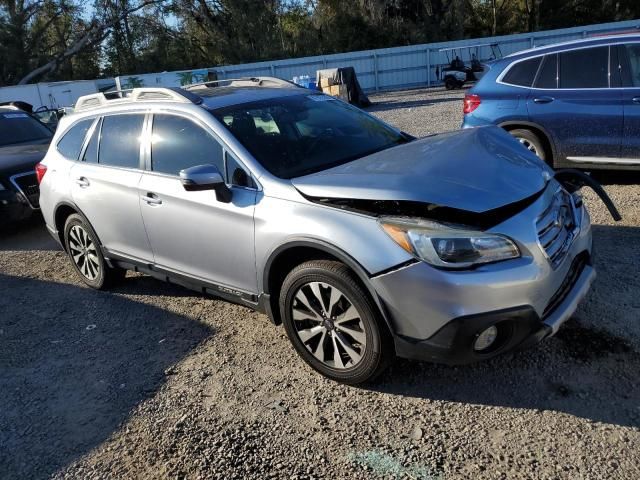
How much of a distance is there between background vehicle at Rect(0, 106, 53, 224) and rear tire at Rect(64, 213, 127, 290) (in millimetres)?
2465

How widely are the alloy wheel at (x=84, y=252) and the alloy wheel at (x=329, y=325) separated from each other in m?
2.55

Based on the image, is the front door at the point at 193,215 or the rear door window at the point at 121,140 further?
the rear door window at the point at 121,140

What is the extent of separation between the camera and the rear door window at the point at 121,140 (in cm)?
435

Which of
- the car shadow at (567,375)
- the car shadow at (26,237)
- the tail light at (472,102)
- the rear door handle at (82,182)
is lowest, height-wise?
the car shadow at (26,237)

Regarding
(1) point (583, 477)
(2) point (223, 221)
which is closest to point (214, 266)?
(2) point (223, 221)

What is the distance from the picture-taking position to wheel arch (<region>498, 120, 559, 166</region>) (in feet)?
20.9

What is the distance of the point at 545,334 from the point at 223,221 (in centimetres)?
202

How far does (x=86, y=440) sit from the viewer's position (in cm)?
311

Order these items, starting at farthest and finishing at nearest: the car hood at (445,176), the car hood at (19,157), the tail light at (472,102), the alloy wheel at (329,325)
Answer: the car hood at (19,157) → the tail light at (472,102) → the alloy wheel at (329,325) → the car hood at (445,176)

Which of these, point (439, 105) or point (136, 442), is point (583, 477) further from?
point (439, 105)

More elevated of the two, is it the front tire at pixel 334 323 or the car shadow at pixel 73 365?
the front tire at pixel 334 323

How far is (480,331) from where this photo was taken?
2.75 meters

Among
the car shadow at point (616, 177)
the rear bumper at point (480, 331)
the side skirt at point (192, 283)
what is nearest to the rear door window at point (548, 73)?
the car shadow at point (616, 177)

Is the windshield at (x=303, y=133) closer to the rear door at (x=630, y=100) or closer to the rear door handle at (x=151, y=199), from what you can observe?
the rear door handle at (x=151, y=199)
